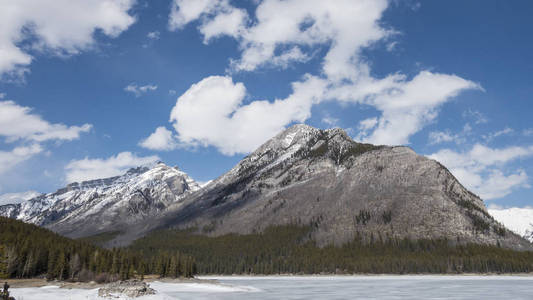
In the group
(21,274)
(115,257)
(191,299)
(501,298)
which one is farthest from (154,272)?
(501,298)

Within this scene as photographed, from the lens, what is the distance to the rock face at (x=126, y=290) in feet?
224

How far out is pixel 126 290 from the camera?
69.1m

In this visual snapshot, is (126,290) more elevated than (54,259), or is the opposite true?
(54,259)

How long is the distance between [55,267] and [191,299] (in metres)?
58.4

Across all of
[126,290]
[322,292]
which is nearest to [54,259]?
[126,290]

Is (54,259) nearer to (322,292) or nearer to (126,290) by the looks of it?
(126,290)

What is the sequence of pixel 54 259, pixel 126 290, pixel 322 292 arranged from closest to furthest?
pixel 126 290 < pixel 322 292 < pixel 54 259

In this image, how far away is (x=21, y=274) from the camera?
109 metres

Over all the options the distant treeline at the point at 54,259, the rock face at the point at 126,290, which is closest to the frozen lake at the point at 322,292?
the rock face at the point at 126,290

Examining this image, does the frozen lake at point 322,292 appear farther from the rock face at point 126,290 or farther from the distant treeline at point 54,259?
the distant treeline at point 54,259

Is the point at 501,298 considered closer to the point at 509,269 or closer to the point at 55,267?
the point at 55,267

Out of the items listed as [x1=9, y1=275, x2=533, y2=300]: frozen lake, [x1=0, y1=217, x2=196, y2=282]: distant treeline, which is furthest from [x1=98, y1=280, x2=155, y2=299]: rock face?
[x1=0, y1=217, x2=196, y2=282]: distant treeline

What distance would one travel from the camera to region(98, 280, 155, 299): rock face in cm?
6825

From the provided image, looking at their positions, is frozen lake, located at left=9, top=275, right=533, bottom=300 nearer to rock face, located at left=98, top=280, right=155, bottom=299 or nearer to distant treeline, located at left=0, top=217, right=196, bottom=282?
rock face, located at left=98, top=280, right=155, bottom=299
